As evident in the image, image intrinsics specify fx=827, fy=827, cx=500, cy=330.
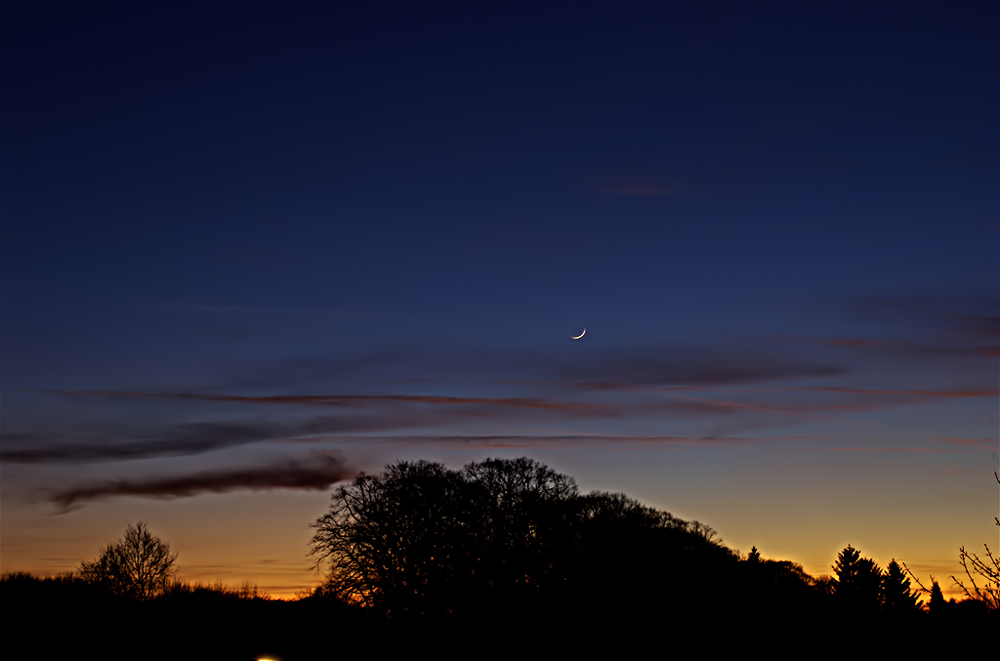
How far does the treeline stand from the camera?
47375 mm

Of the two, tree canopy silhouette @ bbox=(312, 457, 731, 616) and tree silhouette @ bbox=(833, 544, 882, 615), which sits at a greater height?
tree canopy silhouette @ bbox=(312, 457, 731, 616)

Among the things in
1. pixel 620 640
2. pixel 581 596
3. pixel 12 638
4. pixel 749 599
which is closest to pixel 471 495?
pixel 581 596

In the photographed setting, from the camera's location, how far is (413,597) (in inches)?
2138

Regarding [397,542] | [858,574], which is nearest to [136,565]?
[397,542]

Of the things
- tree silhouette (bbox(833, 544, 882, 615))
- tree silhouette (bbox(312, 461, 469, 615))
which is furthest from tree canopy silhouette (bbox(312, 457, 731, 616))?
tree silhouette (bbox(833, 544, 882, 615))

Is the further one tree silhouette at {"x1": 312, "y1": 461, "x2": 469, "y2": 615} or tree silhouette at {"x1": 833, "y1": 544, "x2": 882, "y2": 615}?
tree silhouette at {"x1": 833, "y1": 544, "x2": 882, "y2": 615}

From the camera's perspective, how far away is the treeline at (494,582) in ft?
155

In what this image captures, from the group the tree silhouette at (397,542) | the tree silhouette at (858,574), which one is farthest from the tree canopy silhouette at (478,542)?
the tree silhouette at (858,574)

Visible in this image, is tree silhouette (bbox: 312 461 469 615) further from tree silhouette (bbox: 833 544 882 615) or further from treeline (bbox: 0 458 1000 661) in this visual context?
tree silhouette (bbox: 833 544 882 615)

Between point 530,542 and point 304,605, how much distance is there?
18.9 metres

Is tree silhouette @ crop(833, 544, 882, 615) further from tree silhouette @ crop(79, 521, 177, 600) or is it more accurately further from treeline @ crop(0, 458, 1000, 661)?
tree silhouette @ crop(79, 521, 177, 600)

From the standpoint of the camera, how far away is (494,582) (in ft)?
191

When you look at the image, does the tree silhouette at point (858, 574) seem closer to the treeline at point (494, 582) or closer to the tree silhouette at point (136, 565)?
the treeline at point (494, 582)

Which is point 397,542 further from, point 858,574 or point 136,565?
point 858,574
